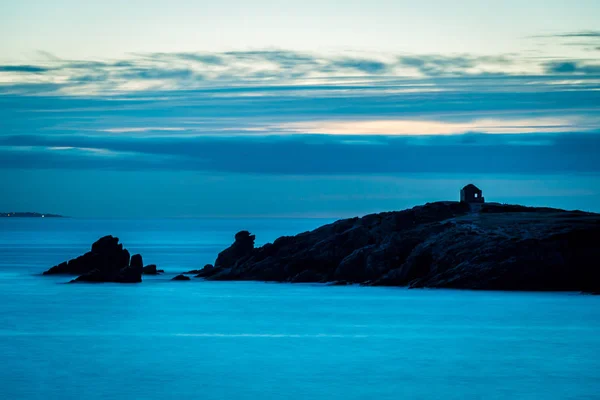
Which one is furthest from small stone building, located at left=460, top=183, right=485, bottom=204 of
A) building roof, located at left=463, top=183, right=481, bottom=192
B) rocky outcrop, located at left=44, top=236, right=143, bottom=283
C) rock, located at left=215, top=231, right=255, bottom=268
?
rocky outcrop, located at left=44, top=236, right=143, bottom=283

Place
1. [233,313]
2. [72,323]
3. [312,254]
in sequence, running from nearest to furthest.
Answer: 1. [72,323]
2. [233,313]
3. [312,254]

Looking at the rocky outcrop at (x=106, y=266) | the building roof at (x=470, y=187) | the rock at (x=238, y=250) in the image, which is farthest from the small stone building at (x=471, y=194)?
the rocky outcrop at (x=106, y=266)

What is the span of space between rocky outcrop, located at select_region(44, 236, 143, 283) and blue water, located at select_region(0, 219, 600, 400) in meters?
6.09

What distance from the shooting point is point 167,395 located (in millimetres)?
31906

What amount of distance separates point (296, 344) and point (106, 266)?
49657mm

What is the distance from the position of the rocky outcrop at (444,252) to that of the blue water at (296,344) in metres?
3.04

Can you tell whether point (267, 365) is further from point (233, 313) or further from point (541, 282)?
point (541, 282)

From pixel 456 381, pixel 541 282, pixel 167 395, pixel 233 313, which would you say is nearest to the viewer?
pixel 167 395

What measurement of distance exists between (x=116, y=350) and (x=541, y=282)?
37167 mm

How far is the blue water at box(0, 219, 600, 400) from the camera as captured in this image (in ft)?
110

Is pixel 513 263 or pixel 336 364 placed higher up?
pixel 513 263

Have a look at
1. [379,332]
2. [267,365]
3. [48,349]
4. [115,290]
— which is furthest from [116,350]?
[115,290]

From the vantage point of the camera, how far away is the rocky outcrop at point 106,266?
84812mm

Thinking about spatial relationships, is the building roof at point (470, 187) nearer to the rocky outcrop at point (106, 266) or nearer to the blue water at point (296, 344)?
the blue water at point (296, 344)
